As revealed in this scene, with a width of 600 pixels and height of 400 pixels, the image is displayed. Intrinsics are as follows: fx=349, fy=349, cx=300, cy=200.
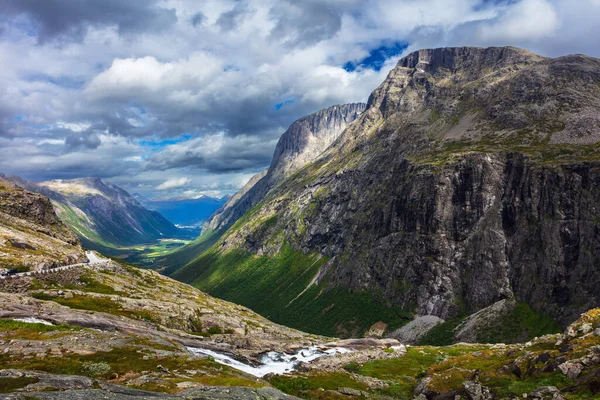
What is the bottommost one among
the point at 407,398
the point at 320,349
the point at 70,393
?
the point at 320,349

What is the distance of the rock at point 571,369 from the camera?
4109 cm

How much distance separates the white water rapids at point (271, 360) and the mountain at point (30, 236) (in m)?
78.6

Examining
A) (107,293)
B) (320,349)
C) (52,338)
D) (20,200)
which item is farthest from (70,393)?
(20,200)

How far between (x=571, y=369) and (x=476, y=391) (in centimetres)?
1155

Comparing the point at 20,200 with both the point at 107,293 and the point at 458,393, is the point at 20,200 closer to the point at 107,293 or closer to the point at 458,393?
the point at 107,293

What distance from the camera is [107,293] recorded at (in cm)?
11506

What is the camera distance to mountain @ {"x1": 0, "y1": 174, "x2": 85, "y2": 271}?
117500 mm

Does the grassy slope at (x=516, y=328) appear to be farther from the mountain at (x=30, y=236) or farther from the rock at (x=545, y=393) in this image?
the mountain at (x=30, y=236)

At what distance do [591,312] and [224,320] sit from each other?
325 feet

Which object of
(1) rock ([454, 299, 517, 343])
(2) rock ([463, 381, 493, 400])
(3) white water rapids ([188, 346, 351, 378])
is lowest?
(1) rock ([454, 299, 517, 343])

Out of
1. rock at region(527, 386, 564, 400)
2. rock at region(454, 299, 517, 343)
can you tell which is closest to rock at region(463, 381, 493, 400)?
rock at region(527, 386, 564, 400)

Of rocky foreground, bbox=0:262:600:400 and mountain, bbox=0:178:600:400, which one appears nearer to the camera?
rocky foreground, bbox=0:262:600:400

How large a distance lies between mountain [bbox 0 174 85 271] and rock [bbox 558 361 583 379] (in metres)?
137

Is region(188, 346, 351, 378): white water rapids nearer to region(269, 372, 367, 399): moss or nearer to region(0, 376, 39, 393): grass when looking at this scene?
region(269, 372, 367, 399): moss
